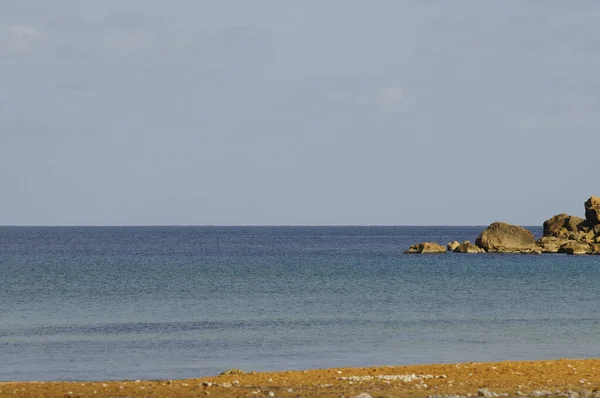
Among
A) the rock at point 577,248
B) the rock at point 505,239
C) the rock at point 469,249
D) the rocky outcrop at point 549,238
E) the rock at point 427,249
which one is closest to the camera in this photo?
the rock at point 577,248

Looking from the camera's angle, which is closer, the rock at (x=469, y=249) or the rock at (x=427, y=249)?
the rock at (x=469, y=249)

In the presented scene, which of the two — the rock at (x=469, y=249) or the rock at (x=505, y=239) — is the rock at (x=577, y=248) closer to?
the rock at (x=505, y=239)

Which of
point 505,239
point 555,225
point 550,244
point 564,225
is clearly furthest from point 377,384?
point 555,225

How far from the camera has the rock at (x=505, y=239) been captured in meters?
121

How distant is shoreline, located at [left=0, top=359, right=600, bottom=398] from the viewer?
19719mm

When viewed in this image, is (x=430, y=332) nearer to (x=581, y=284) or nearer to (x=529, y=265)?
(x=581, y=284)

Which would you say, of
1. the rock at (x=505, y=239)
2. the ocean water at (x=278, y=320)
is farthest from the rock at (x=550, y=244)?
the ocean water at (x=278, y=320)

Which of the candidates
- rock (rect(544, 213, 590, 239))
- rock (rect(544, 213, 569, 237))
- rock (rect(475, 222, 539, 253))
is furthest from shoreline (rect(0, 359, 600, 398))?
rock (rect(544, 213, 569, 237))

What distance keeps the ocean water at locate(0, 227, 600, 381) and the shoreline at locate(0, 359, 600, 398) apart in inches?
198

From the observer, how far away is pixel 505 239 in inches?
4820

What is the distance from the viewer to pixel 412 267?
90750mm

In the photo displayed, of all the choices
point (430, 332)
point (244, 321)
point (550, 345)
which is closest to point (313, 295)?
point (244, 321)

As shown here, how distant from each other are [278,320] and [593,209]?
83138 millimetres

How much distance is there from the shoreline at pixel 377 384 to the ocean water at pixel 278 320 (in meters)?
5.04
